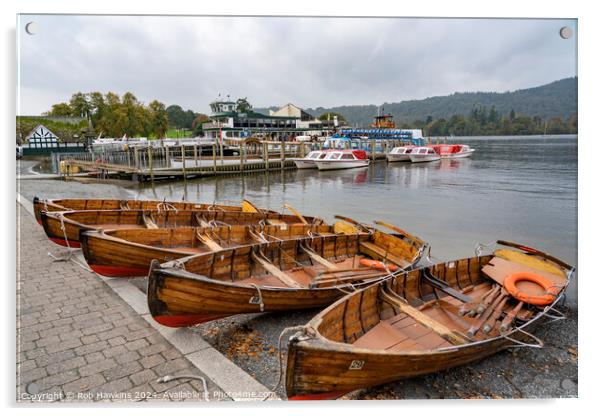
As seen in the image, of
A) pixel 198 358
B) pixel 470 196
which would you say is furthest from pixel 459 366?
pixel 470 196

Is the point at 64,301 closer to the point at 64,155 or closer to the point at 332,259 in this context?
the point at 332,259

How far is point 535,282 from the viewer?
569cm

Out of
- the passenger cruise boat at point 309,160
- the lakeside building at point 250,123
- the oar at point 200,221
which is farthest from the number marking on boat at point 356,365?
the lakeside building at point 250,123

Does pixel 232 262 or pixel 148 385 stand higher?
pixel 232 262

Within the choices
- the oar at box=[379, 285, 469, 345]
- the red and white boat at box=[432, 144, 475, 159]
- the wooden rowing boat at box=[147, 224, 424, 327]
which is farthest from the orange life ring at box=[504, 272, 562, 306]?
the red and white boat at box=[432, 144, 475, 159]

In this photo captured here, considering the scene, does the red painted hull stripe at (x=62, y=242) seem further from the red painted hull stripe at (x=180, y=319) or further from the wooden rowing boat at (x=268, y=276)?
the red painted hull stripe at (x=180, y=319)

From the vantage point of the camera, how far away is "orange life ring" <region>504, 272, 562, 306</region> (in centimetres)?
516

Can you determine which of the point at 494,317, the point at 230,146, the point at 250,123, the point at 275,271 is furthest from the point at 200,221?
the point at 250,123

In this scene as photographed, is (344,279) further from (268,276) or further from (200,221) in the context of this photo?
(200,221)

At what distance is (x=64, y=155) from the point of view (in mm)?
24203

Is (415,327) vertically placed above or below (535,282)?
below

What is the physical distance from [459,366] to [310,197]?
16178 mm

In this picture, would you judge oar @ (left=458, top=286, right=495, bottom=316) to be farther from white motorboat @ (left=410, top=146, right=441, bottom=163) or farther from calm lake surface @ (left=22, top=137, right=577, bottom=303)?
white motorboat @ (left=410, top=146, right=441, bottom=163)

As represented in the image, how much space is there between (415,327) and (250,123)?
48.6 metres
